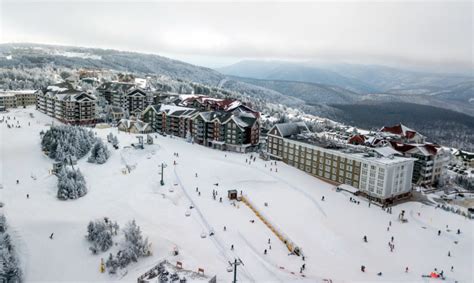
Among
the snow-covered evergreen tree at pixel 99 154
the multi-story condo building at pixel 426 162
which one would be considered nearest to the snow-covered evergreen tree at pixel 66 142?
the snow-covered evergreen tree at pixel 99 154

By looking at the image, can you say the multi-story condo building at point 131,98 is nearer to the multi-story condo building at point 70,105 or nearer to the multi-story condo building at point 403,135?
the multi-story condo building at point 70,105

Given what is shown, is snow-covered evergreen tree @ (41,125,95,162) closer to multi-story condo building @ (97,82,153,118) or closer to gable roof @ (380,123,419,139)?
multi-story condo building @ (97,82,153,118)

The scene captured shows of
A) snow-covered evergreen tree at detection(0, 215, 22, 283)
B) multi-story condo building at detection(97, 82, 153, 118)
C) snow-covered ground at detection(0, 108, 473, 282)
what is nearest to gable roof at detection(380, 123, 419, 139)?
snow-covered ground at detection(0, 108, 473, 282)

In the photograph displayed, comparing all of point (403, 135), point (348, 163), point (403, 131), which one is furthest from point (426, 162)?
point (403, 131)

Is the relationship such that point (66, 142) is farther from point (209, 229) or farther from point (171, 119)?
point (209, 229)

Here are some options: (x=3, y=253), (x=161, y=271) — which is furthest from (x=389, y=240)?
(x=3, y=253)

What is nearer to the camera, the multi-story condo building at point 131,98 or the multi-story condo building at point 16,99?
the multi-story condo building at point 16,99
